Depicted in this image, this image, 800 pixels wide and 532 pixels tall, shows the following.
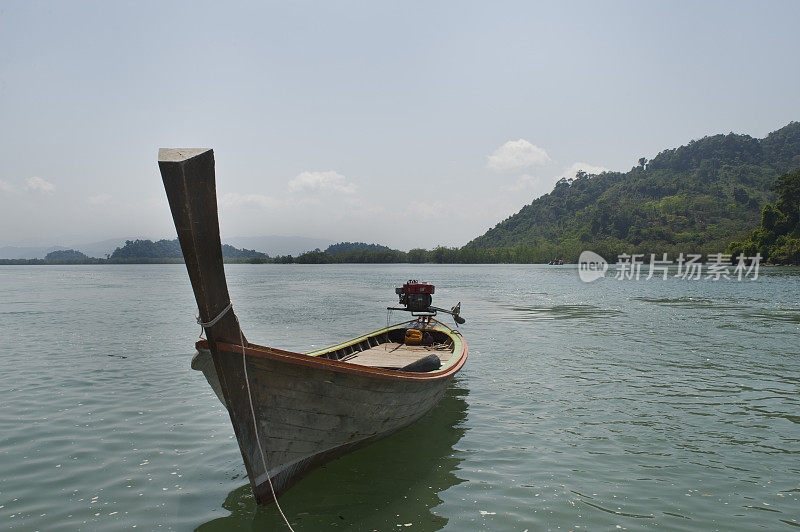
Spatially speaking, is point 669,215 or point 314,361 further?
point 669,215

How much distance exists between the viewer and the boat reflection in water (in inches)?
243

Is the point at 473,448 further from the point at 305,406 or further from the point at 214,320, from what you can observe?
the point at 214,320

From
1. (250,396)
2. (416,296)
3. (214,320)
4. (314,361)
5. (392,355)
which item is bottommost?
(392,355)

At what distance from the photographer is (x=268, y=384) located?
6.00 metres

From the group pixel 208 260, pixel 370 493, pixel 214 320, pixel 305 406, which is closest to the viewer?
pixel 208 260

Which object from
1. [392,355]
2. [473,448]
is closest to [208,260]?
[473,448]

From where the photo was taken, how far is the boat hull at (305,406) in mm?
6002

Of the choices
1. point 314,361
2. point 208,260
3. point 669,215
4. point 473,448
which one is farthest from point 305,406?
point 669,215

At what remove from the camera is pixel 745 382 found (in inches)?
519

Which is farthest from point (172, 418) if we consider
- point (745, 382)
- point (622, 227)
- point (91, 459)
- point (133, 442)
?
point (622, 227)

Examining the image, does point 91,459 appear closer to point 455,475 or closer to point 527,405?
point 455,475

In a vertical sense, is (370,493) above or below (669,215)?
below

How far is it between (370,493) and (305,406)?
177cm

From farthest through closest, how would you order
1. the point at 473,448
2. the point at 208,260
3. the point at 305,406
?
the point at 473,448 < the point at 305,406 < the point at 208,260
